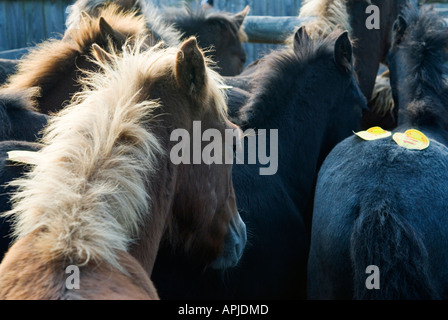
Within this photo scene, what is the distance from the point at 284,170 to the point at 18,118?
164cm

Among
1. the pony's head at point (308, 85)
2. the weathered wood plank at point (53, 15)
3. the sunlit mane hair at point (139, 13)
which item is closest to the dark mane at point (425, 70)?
the pony's head at point (308, 85)

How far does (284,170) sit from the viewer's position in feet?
11.6

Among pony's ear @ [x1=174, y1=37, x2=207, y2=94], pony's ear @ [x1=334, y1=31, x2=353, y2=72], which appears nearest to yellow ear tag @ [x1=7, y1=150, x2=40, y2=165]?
pony's ear @ [x1=174, y1=37, x2=207, y2=94]

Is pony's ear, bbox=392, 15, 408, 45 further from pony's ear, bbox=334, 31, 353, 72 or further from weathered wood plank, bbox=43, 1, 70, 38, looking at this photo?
weathered wood plank, bbox=43, 1, 70, 38

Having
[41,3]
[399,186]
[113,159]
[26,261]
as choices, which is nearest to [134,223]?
[113,159]

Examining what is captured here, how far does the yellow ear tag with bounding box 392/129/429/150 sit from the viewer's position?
2842 millimetres

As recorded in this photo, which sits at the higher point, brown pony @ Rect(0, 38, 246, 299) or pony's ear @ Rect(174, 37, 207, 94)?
pony's ear @ Rect(174, 37, 207, 94)

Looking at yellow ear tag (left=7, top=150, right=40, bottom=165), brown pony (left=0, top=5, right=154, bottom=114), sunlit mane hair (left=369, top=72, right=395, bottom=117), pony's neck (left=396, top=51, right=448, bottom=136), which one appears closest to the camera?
yellow ear tag (left=7, top=150, right=40, bottom=165)

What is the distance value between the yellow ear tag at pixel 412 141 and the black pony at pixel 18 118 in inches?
77.8

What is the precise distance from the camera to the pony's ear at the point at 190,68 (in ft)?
6.49

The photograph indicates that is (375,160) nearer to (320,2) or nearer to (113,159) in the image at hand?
(113,159)

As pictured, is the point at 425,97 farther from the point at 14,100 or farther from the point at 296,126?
the point at 14,100

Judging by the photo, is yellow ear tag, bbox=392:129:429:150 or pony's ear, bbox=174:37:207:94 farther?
yellow ear tag, bbox=392:129:429:150

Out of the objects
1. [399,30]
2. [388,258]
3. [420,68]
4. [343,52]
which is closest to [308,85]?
[343,52]
